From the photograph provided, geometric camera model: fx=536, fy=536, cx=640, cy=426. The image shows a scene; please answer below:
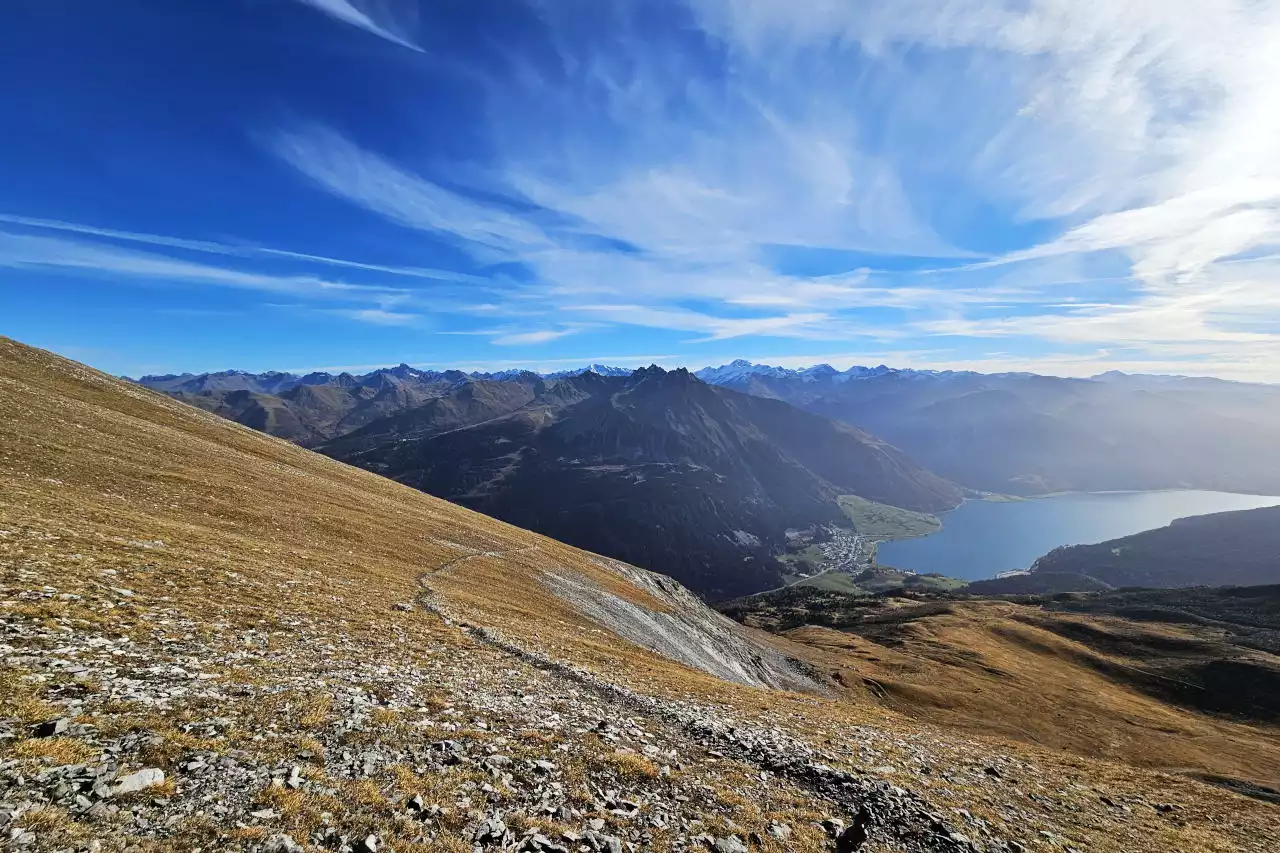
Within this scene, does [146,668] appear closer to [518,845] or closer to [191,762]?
[191,762]

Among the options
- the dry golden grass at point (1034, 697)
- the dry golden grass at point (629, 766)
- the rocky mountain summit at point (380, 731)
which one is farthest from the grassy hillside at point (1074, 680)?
the dry golden grass at point (629, 766)

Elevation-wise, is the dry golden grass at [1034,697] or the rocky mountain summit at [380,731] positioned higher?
the rocky mountain summit at [380,731]

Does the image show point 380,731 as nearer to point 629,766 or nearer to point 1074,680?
point 629,766

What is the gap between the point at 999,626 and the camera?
104688 mm

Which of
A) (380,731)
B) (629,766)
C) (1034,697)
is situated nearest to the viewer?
(380,731)

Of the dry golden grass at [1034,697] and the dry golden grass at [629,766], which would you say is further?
the dry golden grass at [1034,697]

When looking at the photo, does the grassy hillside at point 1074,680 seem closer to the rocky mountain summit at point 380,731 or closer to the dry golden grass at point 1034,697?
the dry golden grass at point 1034,697

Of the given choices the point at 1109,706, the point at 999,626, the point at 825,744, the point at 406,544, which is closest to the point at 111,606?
the point at 825,744

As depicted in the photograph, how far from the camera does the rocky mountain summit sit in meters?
10.0

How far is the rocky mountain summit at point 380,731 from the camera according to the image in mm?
10039

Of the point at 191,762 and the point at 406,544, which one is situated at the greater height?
the point at 191,762

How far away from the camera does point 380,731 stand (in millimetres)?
14156

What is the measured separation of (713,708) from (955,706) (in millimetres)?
53615

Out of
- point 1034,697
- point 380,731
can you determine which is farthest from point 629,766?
point 1034,697
